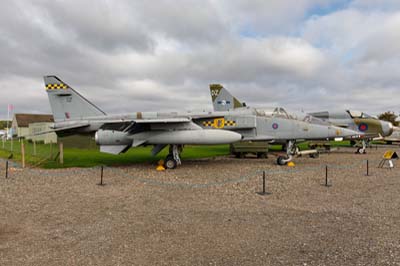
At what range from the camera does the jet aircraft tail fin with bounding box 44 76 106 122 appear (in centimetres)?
1217

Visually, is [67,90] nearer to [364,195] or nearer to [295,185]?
[295,185]

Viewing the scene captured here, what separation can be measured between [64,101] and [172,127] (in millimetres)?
5181

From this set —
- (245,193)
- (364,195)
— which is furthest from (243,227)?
(364,195)

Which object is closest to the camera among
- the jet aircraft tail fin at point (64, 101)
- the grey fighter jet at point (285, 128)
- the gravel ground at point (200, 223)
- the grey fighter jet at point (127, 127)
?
the gravel ground at point (200, 223)

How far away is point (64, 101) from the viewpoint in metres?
12.3

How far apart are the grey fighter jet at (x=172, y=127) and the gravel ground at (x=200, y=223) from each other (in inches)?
135

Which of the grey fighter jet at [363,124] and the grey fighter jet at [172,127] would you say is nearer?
the grey fighter jet at [172,127]

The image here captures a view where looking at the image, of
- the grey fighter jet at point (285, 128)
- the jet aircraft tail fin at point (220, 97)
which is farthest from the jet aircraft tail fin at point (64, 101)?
the jet aircraft tail fin at point (220, 97)

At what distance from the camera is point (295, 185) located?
7.81m

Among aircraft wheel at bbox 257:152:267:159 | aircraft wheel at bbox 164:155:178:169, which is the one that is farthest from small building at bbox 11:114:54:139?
aircraft wheel at bbox 164:155:178:169

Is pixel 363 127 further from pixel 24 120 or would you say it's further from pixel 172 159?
pixel 24 120

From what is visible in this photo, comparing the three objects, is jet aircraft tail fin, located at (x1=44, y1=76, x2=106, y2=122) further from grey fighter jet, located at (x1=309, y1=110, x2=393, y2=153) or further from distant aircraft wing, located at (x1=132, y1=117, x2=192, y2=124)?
grey fighter jet, located at (x1=309, y1=110, x2=393, y2=153)

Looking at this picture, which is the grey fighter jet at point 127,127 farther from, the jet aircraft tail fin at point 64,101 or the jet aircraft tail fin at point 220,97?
the jet aircraft tail fin at point 220,97

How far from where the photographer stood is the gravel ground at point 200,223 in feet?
11.1
